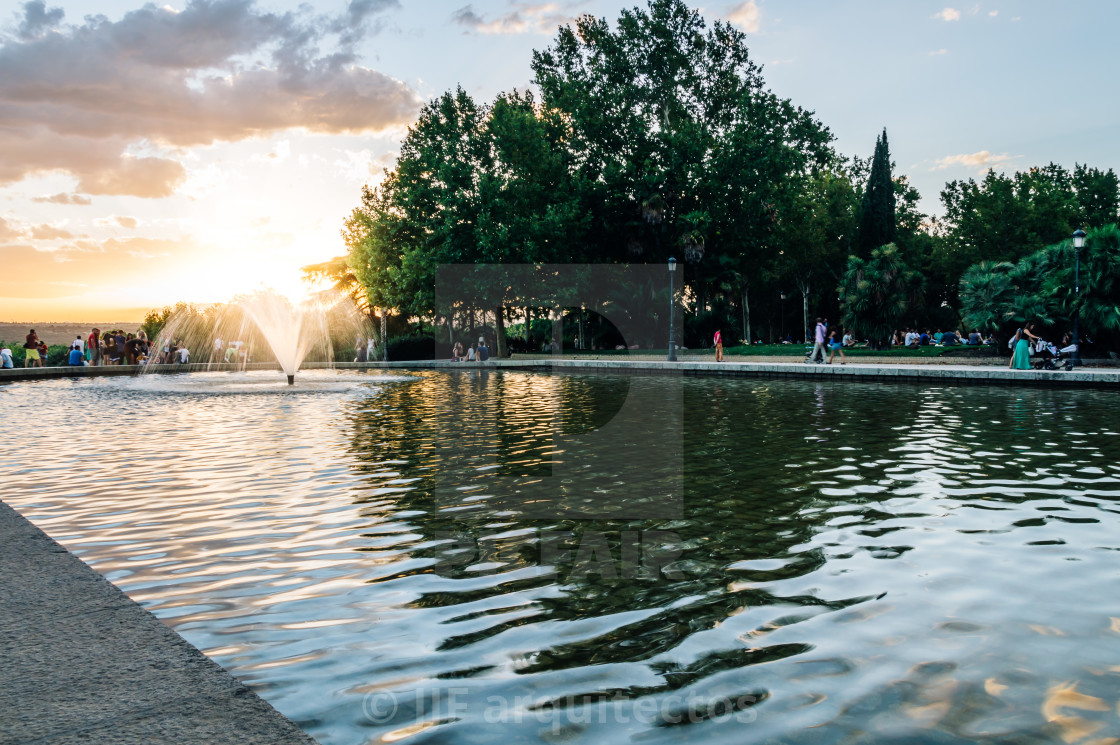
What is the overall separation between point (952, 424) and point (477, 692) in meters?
11.7

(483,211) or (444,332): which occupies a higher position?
(483,211)

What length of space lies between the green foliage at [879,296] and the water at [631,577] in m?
30.3

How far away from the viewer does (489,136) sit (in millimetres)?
46156

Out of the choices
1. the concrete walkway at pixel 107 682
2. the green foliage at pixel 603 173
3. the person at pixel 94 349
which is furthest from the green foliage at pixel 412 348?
the concrete walkway at pixel 107 682

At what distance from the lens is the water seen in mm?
3385

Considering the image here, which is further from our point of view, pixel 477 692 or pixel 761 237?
pixel 761 237

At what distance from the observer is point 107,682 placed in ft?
10.4

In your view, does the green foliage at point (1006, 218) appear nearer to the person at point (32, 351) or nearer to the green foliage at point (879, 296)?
the green foliage at point (879, 296)

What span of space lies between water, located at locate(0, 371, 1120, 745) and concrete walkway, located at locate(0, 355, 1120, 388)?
1013 cm

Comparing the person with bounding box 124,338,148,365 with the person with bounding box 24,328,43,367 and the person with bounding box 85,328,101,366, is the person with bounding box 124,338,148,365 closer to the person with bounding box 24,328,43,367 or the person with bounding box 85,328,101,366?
the person with bounding box 85,328,101,366

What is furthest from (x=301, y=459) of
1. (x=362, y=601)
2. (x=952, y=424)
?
(x=952, y=424)

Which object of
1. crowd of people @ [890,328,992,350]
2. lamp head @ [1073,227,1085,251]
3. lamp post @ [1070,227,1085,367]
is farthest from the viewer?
crowd of people @ [890,328,992,350]

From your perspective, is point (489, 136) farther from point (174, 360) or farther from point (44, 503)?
point (44, 503)

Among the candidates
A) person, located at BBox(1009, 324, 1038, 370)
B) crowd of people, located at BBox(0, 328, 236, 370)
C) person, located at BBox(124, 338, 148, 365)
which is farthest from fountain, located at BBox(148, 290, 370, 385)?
person, located at BBox(1009, 324, 1038, 370)
